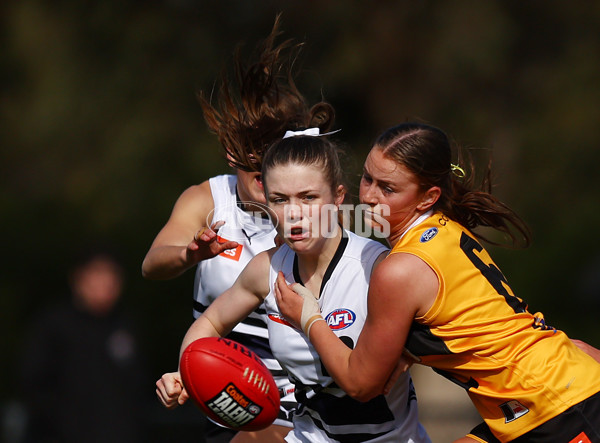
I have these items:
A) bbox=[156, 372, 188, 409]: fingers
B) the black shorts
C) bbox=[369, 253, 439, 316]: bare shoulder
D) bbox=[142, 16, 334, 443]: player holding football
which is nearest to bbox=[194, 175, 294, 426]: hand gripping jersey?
bbox=[142, 16, 334, 443]: player holding football

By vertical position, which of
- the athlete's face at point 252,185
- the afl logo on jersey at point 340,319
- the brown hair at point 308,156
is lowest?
the afl logo on jersey at point 340,319

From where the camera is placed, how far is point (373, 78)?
1107cm

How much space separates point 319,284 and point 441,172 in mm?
636

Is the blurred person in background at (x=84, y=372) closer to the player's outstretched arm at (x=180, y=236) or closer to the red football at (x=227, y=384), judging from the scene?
the player's outstretched arm at (x=180, y=236)

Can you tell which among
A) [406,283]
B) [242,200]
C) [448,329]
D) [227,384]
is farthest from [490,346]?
[242,200]

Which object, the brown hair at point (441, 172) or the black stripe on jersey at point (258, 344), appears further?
the black stripe on jersey at point (258, 344)

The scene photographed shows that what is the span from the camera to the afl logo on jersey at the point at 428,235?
3.07 meters

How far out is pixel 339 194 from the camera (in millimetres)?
3459

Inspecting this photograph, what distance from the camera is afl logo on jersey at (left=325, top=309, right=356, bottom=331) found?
10.8 ft

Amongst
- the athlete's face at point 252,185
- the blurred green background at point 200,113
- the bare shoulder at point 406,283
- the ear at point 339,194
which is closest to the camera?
the bare shoulder at point 406,283

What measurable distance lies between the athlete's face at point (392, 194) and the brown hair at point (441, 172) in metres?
0.03

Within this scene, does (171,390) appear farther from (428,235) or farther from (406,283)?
(428,235)

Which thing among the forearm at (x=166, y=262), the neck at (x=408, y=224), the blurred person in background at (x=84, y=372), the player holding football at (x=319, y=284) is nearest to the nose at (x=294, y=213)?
the player holding football at (x=319, y=284)

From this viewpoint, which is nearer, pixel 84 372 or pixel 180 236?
pixel 180 236
